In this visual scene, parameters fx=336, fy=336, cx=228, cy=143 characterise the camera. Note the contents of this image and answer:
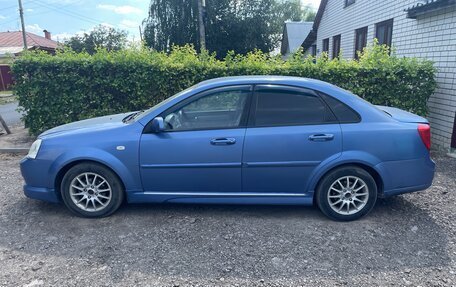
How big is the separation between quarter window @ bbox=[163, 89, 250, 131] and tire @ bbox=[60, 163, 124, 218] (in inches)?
35.3

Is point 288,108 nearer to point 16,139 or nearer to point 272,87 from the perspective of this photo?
point 272,87

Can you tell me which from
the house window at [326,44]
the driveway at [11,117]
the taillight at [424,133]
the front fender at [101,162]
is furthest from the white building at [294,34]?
the front fender at [101,162]

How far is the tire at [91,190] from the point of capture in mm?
3752

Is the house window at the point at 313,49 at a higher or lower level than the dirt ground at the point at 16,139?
higher

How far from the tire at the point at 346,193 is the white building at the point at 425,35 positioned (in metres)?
3.84

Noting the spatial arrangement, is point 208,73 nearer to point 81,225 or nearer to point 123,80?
point 123,80

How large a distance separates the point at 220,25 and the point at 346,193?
86.8 feet

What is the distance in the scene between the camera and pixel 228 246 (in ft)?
10.8

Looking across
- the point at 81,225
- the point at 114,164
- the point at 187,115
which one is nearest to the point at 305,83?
the point at 187,115

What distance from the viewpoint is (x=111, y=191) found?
3799mm

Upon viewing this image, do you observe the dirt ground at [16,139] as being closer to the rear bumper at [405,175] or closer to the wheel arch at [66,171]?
the wheel arch at [66,171]

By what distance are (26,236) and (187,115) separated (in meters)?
2.12

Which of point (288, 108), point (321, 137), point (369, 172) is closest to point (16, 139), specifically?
point (288, 108)

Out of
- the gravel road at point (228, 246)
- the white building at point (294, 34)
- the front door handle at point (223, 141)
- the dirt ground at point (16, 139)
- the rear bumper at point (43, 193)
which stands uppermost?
the white building at point (294, 34)
